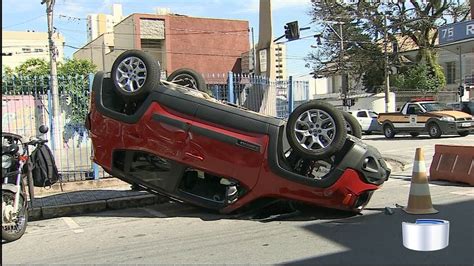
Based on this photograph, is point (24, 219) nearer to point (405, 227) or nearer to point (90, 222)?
point (90, 222)

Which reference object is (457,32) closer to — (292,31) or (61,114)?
(292,31)

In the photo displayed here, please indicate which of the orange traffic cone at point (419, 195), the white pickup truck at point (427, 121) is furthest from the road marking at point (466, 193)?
the white pickup truck at point (427, 121)

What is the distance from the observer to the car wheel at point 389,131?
26641 millimetres

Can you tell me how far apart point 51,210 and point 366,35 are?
1694 inches

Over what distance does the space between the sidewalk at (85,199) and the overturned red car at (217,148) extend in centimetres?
84

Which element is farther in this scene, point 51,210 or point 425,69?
point 425,69

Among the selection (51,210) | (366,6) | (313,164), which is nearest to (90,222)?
(51,210)

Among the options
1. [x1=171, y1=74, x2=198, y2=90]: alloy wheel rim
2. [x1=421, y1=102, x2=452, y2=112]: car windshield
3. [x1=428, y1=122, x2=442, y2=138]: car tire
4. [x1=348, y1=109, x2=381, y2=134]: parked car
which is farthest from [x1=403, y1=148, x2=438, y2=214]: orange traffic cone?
[x1=348, y1=109, x2=381, y2=134]: parked car

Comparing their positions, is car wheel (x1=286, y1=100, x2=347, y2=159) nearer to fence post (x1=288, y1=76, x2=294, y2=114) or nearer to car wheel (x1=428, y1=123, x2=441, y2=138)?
fence post (x1=288, y1=76, x2=294, y2=114)

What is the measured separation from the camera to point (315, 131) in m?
6.61

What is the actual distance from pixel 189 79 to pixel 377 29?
1568 inches

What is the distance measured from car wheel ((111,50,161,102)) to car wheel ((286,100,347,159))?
200cm

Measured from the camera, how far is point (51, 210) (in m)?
8.00

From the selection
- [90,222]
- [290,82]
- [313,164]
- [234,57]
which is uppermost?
[234,57]
